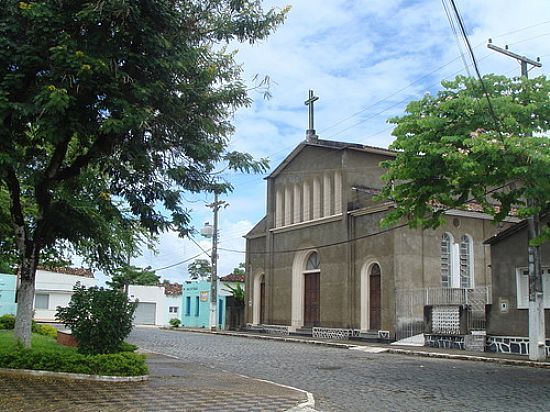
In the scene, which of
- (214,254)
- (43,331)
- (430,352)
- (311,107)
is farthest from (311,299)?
(43,331)

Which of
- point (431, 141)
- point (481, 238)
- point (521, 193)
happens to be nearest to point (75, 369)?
point (431, 141)

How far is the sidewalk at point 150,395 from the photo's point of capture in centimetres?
939

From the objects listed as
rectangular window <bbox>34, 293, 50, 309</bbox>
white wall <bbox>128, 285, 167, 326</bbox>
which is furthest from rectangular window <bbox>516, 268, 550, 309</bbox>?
white wall <bbox>128, 285, 167, 326</bbox>

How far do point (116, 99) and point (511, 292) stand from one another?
15.8 metres

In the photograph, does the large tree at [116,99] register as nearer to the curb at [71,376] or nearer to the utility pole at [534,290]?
the curb at [71,376]

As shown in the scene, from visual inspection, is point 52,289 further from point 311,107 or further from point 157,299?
point 311,107

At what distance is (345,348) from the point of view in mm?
26375

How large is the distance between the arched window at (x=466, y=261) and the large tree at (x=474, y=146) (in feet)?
46.1

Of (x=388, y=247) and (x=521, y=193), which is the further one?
(x=388, y=247)

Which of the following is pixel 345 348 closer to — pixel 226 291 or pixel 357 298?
pixel 357 298

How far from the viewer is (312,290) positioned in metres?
35.5

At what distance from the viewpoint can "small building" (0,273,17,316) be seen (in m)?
50.7

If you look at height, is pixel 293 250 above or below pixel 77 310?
above

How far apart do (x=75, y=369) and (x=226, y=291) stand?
37262mm
